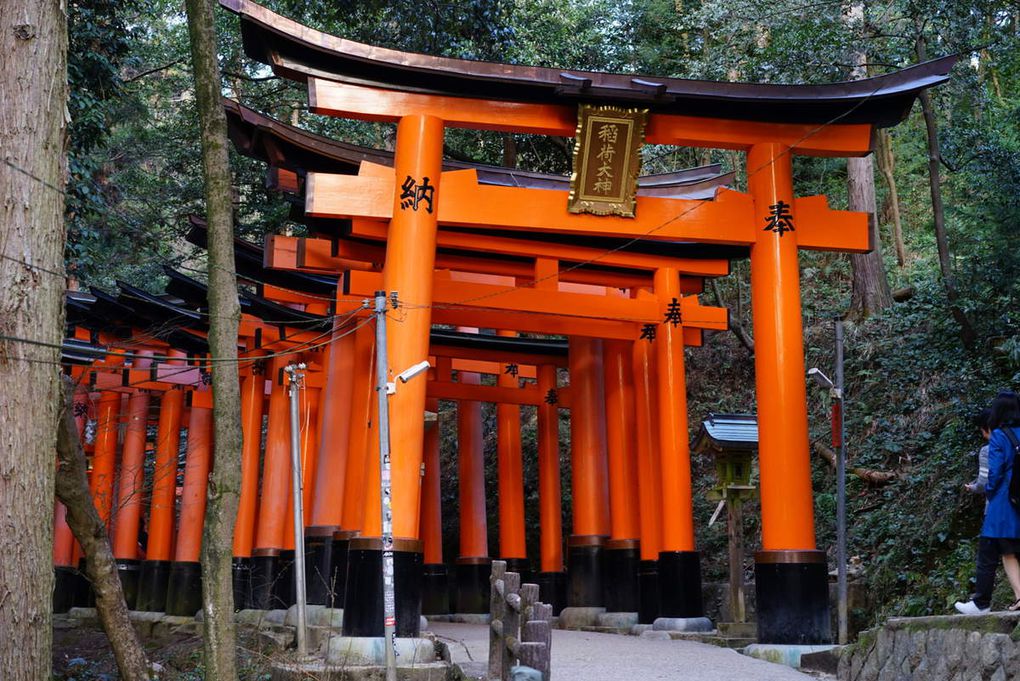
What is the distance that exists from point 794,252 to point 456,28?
32.0 ft

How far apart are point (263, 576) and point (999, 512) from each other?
12.0m

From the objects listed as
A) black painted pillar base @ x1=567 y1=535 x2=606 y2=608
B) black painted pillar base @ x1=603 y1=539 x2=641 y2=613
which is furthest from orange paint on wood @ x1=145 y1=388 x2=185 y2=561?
black painted pillar base @ x1=603 y1=539 x2=641 y2=613

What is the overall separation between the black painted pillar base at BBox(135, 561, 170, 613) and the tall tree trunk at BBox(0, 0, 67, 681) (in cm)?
1274

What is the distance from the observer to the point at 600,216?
11.3m

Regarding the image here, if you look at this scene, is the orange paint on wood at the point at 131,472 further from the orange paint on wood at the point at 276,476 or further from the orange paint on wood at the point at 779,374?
the orange paint on wood at the point at 779,374

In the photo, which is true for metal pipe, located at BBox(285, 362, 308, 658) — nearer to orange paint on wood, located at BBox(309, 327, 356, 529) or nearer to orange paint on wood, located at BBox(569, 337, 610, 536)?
orange paint on wood, located at BBox(309, 327, 356, 529)

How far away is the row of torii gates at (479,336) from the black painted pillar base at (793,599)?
21 mm

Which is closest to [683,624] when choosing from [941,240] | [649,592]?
[649,592]

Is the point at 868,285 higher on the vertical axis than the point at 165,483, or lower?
higher

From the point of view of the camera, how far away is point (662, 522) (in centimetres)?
1348

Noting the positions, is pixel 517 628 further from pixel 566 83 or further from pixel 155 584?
pixel 155 584

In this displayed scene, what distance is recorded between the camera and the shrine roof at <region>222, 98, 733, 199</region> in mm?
12523

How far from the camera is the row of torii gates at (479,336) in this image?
10523 mm

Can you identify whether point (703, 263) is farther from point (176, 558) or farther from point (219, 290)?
point (176, 558)
